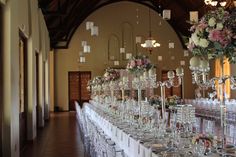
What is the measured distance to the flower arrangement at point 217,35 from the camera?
11.0 feet

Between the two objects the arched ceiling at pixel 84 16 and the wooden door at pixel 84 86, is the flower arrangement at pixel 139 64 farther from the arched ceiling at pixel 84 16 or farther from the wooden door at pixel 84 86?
the wooden door at pixel 84 86

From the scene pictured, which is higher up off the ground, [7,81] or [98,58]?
[98,58]

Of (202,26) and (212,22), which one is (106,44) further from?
(212,22)

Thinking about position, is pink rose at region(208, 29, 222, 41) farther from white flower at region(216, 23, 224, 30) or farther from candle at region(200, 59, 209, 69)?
candle at region(200, 59, 209, 69)

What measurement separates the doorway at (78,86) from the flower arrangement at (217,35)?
2109cm

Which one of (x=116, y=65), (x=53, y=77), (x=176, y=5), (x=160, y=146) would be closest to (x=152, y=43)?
(x=176, y=5)

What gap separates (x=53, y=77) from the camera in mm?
24266

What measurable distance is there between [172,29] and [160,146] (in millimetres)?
21118

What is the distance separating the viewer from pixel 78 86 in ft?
80.3

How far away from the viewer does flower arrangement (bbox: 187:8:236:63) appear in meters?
3.36

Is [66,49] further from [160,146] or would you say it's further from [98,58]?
[160,146]

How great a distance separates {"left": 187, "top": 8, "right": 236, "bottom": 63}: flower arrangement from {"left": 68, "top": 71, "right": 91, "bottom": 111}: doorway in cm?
2109

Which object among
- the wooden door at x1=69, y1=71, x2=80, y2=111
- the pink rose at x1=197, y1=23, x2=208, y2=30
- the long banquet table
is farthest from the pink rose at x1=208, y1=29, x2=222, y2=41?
the wooden door at x1=69, y1=71, x2=80, y2=111

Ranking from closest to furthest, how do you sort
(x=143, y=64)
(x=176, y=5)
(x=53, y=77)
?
(x=143, y=64) < (x=176, y=5) < (x=53, y=77)
